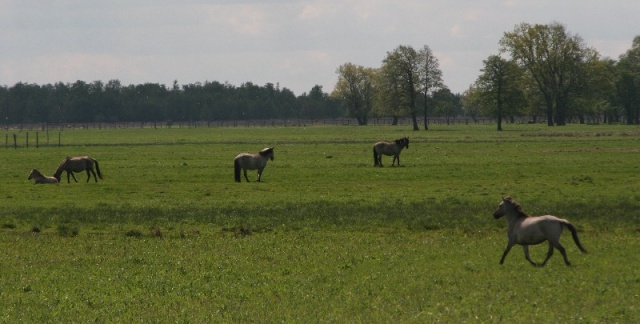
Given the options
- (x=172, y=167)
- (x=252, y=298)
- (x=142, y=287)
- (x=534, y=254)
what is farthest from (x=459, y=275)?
(x=172, y=167)

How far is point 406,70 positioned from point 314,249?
123 meters

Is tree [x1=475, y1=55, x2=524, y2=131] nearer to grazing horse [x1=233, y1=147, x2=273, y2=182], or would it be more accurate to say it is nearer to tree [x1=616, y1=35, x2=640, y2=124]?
tree [x1=616, y1=35, x2=640, y2=124]

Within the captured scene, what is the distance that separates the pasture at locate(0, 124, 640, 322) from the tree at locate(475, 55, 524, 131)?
84026 mm

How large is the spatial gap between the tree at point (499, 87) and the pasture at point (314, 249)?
84.0 metres

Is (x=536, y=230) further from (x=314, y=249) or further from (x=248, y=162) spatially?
(x=248, y=162)

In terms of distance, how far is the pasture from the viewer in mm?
15250

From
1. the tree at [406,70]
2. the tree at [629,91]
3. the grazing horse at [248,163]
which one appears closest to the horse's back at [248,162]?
the grazing horse at [248,163]

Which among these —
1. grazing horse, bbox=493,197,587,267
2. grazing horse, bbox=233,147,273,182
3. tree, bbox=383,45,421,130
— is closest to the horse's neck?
grazing horse, bbox=493,197,587,267

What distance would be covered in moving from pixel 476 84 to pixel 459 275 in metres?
116

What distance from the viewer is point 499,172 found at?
45.8m

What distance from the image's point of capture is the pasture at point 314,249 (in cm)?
1525

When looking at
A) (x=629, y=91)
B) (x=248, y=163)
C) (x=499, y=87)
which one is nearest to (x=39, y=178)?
(x=248, y=163)

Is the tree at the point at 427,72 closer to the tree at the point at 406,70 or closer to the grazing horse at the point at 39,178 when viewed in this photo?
the tree at the point at 406,70

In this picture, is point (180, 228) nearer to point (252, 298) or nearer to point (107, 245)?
point (107, 245)
